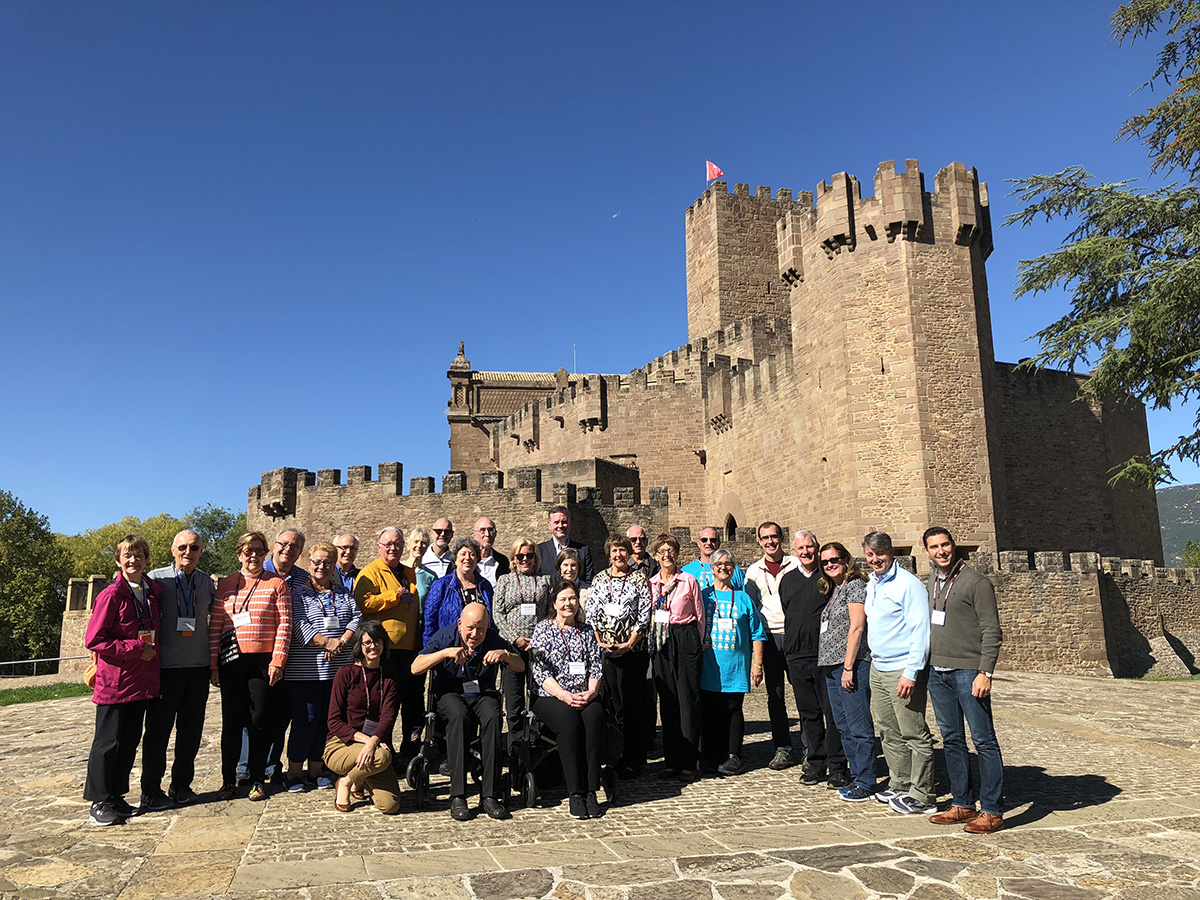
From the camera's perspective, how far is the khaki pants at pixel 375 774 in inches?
207

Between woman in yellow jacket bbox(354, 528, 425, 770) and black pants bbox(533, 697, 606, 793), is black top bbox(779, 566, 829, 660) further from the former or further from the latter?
woman in yellow jacket bbox(354, 528, 425, 770)

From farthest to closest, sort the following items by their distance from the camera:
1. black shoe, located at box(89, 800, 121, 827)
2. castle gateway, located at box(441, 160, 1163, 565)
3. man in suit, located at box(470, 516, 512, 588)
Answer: castle gateway, located at box(441, 160, 1163, 565) < man in suit, located at box(470, 516, 512, 588) < black shoe, located at box(89, 800, 121, 827)

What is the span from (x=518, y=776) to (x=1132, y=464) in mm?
13978

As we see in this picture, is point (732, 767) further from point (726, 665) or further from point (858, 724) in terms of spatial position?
point (858, 724)

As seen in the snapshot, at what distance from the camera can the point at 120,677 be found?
210 inches

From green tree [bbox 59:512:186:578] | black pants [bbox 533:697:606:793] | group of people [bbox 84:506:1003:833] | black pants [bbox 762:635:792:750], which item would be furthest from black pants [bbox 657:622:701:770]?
green tree [bbox 59:512:186:578]

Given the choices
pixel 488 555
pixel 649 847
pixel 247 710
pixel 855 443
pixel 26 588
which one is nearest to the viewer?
pixel 649 847

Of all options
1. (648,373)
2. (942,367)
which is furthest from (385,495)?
(942,367)

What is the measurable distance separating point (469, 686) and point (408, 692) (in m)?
0.96

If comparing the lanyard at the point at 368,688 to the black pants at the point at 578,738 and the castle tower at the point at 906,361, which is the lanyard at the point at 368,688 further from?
the castle tower at the point at 906,361

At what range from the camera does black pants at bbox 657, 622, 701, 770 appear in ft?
20.8

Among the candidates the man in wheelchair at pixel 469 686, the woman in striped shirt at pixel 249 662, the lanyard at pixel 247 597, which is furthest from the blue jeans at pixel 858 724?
the lanyard at pixel 247 597

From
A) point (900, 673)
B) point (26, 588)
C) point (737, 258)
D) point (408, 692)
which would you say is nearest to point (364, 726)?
point (408, 692)

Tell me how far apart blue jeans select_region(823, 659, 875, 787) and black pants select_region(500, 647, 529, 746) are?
7.63 ft
